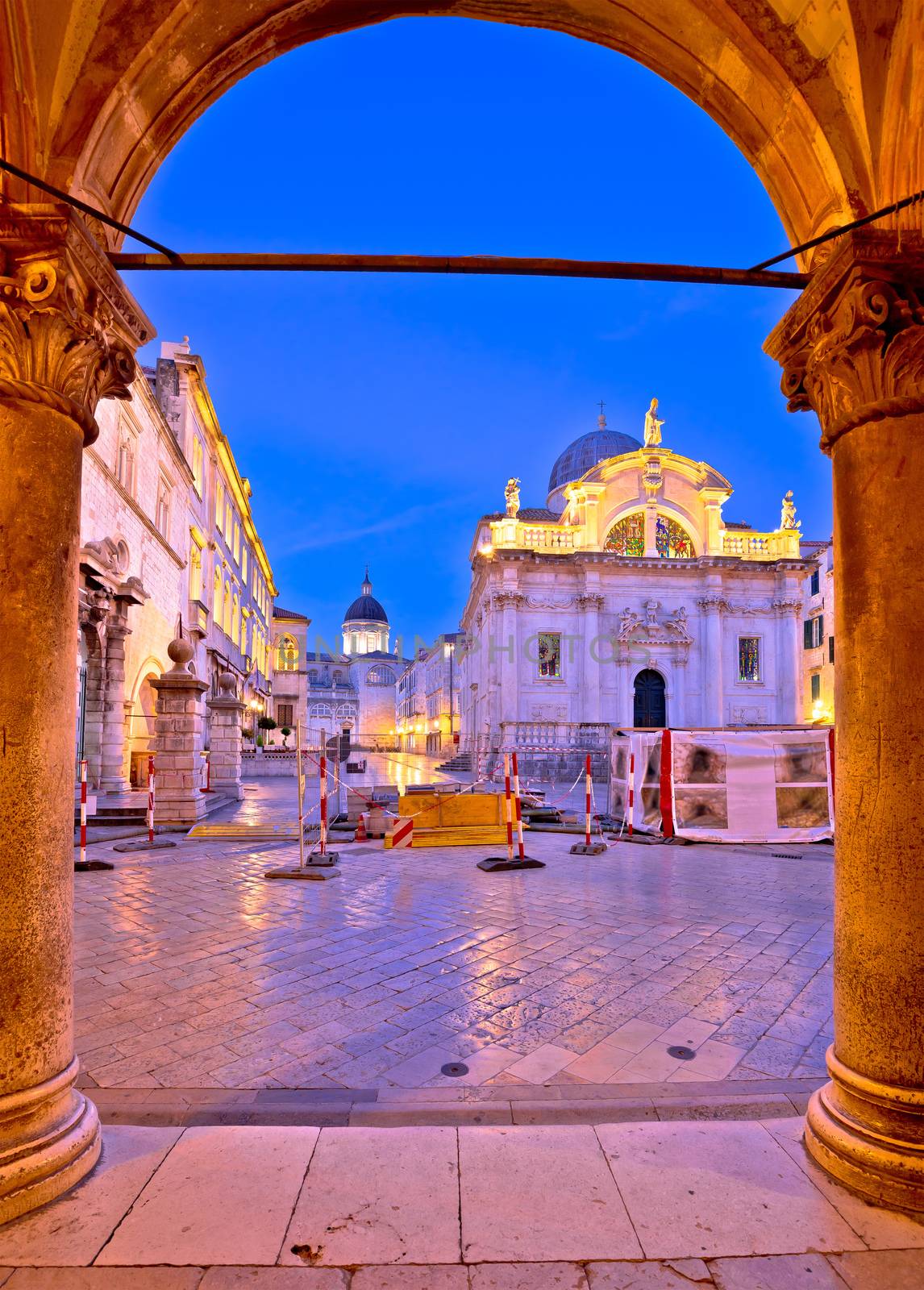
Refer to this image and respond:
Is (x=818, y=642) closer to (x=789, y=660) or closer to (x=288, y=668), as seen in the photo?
(x=789, y=660)

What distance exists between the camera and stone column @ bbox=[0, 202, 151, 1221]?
2.63 meters

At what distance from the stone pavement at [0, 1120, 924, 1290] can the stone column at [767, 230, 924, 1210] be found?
0.35 metres

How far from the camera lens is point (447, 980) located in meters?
5.05

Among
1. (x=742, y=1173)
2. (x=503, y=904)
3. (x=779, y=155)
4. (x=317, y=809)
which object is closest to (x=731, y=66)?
(x=779, y=155)

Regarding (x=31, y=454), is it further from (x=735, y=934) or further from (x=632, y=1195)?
(x=735, y=934)

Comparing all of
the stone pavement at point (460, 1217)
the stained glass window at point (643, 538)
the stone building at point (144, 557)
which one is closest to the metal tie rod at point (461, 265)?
the stone pavement at point (460, 1217)

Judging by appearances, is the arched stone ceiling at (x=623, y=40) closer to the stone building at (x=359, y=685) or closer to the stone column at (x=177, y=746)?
the stone column at (x=177, y=746)

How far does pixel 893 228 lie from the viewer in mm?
2980

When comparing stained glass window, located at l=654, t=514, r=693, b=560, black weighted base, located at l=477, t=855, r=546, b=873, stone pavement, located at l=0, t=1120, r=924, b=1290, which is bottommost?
black weighted base, located at l=477, t=855, r=546, b=873

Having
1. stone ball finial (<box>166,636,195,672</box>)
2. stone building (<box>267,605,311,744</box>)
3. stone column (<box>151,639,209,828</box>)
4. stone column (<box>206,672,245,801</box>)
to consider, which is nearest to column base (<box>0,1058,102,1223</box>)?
stone column (<box>151,639,209,828</box>)

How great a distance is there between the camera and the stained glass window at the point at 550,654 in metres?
34.2

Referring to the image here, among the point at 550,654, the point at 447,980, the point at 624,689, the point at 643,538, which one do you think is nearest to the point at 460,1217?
the point at 447,980

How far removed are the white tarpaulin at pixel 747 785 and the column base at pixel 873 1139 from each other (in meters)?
9.57

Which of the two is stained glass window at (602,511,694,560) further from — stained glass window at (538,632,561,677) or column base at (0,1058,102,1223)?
column base at (0,1058,102,1223)
